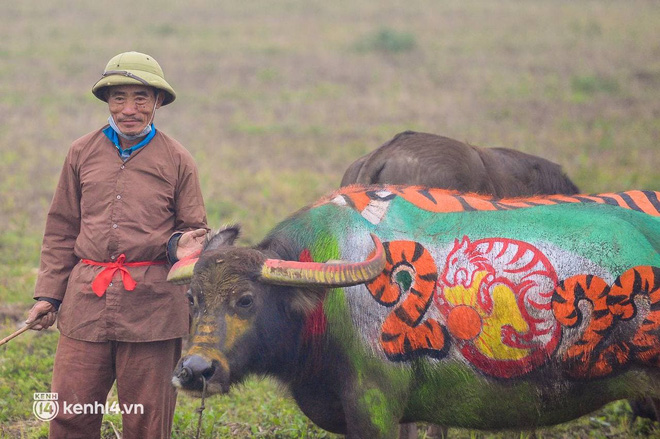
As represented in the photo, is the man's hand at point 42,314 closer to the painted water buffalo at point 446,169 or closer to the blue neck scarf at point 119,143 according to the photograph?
the blue neck scarf at point 119,143

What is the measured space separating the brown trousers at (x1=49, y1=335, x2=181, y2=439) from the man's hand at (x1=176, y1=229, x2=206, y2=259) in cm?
51

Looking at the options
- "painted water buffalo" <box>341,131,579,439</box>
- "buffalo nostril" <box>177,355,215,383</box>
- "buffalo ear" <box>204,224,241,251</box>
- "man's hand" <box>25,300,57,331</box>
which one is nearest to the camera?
"buffalo nostril" <box>177,355,215,383</box>

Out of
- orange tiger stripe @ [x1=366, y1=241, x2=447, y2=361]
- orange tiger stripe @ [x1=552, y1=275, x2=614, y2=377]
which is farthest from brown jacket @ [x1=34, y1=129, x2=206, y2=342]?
orange tiger stripe @ [x1=552, y1=275, x2=614, y2=377]

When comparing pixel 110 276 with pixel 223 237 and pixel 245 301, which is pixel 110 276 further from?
pixel 245 301

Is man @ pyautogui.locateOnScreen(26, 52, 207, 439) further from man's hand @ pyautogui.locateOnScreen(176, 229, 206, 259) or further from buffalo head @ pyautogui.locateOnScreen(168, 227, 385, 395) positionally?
buffalo head @ pyautogui.locateOnScreen(168, 227, 385, 395)

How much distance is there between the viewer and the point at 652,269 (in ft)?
12.9

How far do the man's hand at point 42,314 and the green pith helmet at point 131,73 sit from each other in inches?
44.0

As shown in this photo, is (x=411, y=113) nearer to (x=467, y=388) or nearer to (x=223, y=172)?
(x=223, y=172)

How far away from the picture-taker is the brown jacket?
409 cm

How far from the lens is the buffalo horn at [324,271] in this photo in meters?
3.60

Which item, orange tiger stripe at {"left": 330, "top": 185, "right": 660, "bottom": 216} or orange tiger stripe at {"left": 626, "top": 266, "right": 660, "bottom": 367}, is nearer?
orange tiger stripe at {"left": 626, "top": 266, "right": 660, "bottom": 367}

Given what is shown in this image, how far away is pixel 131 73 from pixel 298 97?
1207cm

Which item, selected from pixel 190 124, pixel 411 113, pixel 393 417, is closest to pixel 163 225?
pixel 393 417

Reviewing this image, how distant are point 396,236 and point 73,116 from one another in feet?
37.1
